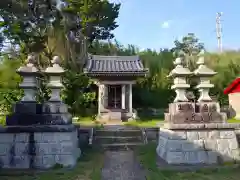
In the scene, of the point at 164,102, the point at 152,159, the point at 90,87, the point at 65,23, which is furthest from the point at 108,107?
the point at 152,159

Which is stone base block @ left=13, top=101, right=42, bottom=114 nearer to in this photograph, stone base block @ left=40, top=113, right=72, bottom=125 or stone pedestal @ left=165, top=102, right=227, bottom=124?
stone base block @ left=40, top=113, right=72, bottom=125

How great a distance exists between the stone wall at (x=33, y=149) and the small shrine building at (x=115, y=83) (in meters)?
9.72

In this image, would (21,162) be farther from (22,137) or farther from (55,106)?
(55,106)

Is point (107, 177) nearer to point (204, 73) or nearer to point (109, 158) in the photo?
point (109, 158)

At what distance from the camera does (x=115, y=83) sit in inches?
636

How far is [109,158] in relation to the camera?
680 cm

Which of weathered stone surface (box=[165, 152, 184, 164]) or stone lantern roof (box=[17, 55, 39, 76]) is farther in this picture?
stone lantern roof (box=[17, 55, 39, 76])

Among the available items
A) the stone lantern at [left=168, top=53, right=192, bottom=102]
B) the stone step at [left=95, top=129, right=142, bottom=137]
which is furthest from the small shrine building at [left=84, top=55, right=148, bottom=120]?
the stone lantern at [left=168, top=53, right=192, bottom=102]

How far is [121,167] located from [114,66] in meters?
11.5

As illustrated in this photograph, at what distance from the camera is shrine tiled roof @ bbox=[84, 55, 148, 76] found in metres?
15.5

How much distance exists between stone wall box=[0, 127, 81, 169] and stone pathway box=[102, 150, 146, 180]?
110cm

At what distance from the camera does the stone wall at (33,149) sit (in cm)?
564

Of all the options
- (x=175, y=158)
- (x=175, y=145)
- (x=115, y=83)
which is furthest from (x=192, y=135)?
(x=115, y=83)

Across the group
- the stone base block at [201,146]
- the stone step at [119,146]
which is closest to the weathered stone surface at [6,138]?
the stone step at [119,146]
